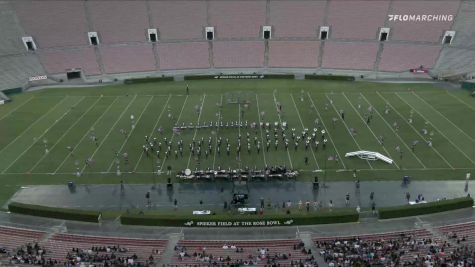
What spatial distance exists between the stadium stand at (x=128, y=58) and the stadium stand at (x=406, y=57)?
98.0ft

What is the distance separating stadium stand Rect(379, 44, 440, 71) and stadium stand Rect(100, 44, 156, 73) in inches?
1176

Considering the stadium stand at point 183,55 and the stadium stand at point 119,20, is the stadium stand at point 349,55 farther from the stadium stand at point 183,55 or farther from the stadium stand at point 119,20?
the stadium stand at point 119,20

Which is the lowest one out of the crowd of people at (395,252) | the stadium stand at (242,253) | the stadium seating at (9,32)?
the stadium stand at (242,253)

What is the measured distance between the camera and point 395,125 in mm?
40719

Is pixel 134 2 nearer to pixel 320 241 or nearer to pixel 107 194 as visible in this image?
pixel 107 194

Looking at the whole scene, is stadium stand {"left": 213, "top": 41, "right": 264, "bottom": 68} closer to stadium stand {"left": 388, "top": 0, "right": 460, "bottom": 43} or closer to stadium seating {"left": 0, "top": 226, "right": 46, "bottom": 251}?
stadium stand {"left": 388, "top": 0, "right": 460, "bottom": 43}

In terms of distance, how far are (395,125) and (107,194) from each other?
79.9ft

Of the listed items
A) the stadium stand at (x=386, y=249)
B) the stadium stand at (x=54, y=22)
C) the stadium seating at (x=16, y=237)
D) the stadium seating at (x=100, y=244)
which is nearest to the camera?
the stadium stand at (x=386, y=249)

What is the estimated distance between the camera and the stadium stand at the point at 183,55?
206 feet

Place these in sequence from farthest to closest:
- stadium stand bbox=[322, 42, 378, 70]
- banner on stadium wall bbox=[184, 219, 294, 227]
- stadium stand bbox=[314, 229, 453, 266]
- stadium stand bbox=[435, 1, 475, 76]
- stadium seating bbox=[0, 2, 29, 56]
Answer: stadium seating bbox=[0, 2, 29, 56] → stadium stand bbox=[322, 42, 378, 70] → stadium stand bbox=[435, 1, 475, 76] → banner on stadium wall bbox=[184, 219, 294, 227] → stadium stand bbox=[314, 229, 453, 266]

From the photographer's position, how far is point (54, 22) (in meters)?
66.3

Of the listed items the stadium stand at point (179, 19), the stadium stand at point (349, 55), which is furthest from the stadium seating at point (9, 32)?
the stadium stand at point (349, 55)

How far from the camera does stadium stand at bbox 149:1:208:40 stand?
67.1 meters

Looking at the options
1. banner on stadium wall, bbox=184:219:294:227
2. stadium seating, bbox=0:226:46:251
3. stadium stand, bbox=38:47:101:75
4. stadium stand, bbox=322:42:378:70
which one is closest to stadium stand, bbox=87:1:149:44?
stadium stand, bbox=38:47:101:75
